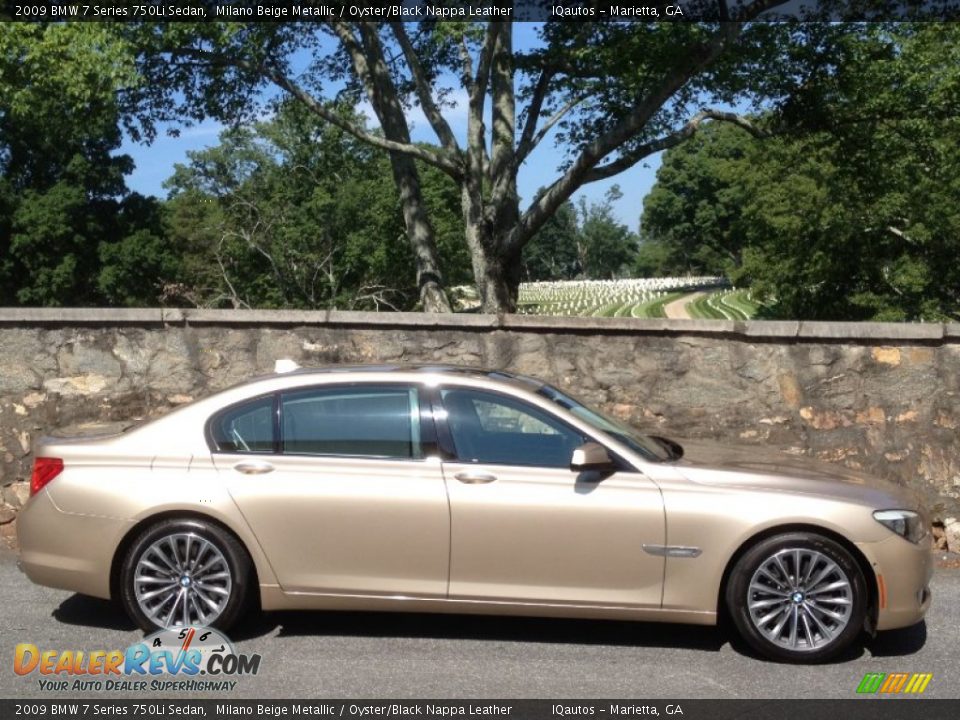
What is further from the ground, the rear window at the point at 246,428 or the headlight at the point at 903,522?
the rear window at the point at 246,428

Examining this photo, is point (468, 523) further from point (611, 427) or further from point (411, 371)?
point (611, 427)

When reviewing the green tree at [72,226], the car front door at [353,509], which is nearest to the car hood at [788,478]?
the car front door at [353,509]

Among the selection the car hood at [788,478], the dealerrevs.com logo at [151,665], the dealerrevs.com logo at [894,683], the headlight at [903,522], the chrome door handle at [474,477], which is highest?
the chrome door handle at [474,477]

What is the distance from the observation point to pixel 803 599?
5.16m

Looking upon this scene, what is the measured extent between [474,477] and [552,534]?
48 centimetres

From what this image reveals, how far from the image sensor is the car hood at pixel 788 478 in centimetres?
527

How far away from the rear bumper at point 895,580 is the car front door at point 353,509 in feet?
6.96

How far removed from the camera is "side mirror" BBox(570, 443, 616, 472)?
518 cm

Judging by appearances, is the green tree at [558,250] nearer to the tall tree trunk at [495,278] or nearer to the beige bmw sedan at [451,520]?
the tall tree trunk at [495,278]

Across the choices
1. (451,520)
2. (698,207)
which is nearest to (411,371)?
(451,520)

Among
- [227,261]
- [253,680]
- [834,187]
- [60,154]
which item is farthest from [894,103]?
[60,154]

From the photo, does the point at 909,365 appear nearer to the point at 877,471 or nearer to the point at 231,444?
the point at 877,471

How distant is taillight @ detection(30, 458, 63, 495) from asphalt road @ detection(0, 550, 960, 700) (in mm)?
791

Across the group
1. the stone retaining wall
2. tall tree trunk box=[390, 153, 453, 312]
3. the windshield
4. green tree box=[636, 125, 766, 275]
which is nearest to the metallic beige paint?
the windshield
